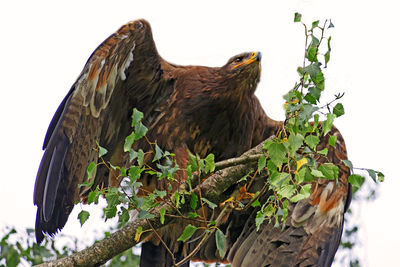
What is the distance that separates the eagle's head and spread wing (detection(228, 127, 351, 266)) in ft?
2.31

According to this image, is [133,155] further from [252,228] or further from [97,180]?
[252,228]

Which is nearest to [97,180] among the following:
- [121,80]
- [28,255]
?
[121,80]

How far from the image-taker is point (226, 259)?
4.93m

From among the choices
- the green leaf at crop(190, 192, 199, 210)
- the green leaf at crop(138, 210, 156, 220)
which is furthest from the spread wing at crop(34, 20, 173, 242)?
the green leaf at crop(190, 192, 199, 210)

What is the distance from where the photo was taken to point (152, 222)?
3.55 m

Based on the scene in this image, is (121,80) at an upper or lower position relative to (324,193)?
upper

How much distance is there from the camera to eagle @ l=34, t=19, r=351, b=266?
4328mm

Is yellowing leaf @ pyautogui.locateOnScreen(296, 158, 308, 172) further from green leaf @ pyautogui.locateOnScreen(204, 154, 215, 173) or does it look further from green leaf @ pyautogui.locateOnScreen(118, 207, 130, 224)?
green leaf @ pyautogui.locateOnScreen(118, 207, 130, 224)

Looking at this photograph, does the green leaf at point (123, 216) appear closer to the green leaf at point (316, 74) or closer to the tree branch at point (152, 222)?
the tree branch at point (152, 222)

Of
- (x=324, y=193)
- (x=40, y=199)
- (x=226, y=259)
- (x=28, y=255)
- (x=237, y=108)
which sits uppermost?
(x=237, y=108)

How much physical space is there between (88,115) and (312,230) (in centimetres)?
187

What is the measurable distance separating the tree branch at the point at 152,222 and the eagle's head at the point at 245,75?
1.21m

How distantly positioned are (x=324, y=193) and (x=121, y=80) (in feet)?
5.77

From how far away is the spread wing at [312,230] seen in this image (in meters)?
4.56
